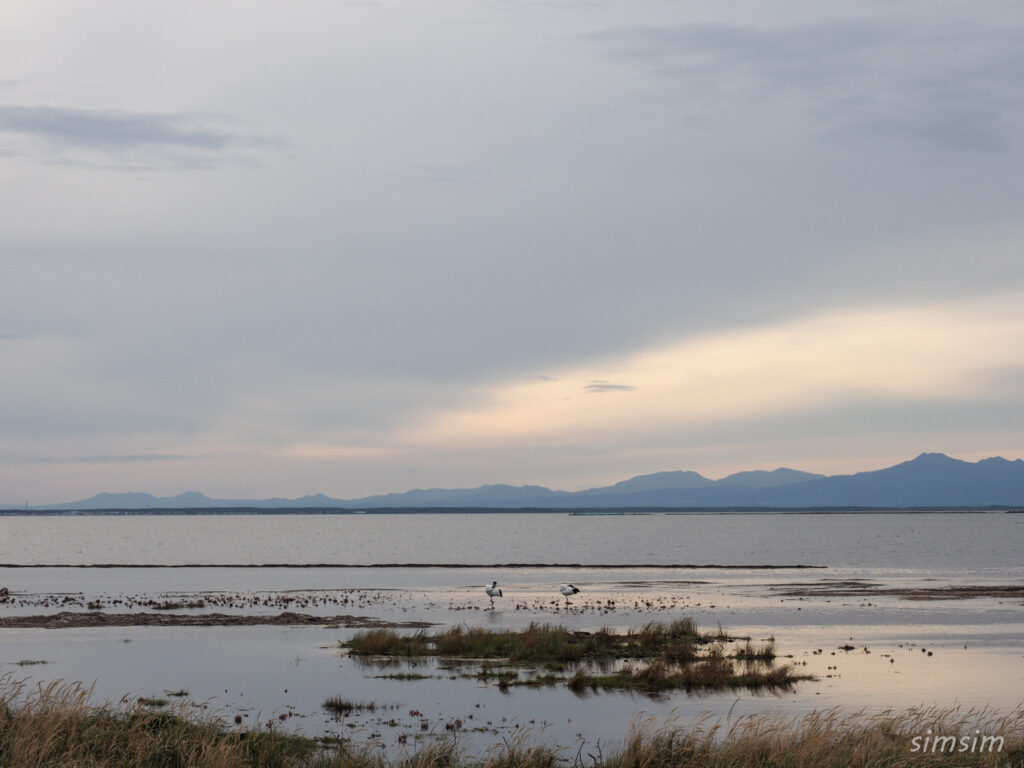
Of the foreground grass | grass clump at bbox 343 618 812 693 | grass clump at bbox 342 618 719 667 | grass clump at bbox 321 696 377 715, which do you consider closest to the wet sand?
grass clump at bbox 343 618 812 693

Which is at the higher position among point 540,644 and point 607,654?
point 540,644

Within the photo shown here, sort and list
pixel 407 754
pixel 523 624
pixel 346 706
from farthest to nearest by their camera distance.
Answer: pixel 523 624 < pixel 346 706 < pixel 407 754

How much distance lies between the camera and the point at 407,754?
18875 millimetres

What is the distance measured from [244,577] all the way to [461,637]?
171 ft

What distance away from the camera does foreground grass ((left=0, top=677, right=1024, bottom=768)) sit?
53.9 feet

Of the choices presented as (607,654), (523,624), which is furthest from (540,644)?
(523,624)

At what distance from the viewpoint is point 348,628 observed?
141 feet

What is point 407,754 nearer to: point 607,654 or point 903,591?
point 607,654

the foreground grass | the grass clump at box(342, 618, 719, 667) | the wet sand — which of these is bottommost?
the wet sand

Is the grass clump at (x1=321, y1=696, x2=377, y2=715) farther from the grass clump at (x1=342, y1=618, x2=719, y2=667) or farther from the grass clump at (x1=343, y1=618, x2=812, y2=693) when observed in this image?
the grass clump at (x1=342, y1=618, x2=719, y2=667)

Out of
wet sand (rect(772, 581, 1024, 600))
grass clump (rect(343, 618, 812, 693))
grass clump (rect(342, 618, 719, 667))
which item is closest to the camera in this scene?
grass clump (rect(343, 618, 812, 693))

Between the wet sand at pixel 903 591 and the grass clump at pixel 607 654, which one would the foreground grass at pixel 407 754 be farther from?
the wet sand at pixel 903 591

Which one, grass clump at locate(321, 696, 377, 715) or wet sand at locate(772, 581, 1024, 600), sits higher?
grass clump at locate(321, 696, 377, 715)

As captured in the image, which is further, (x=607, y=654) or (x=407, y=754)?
(x=607, y=654)
